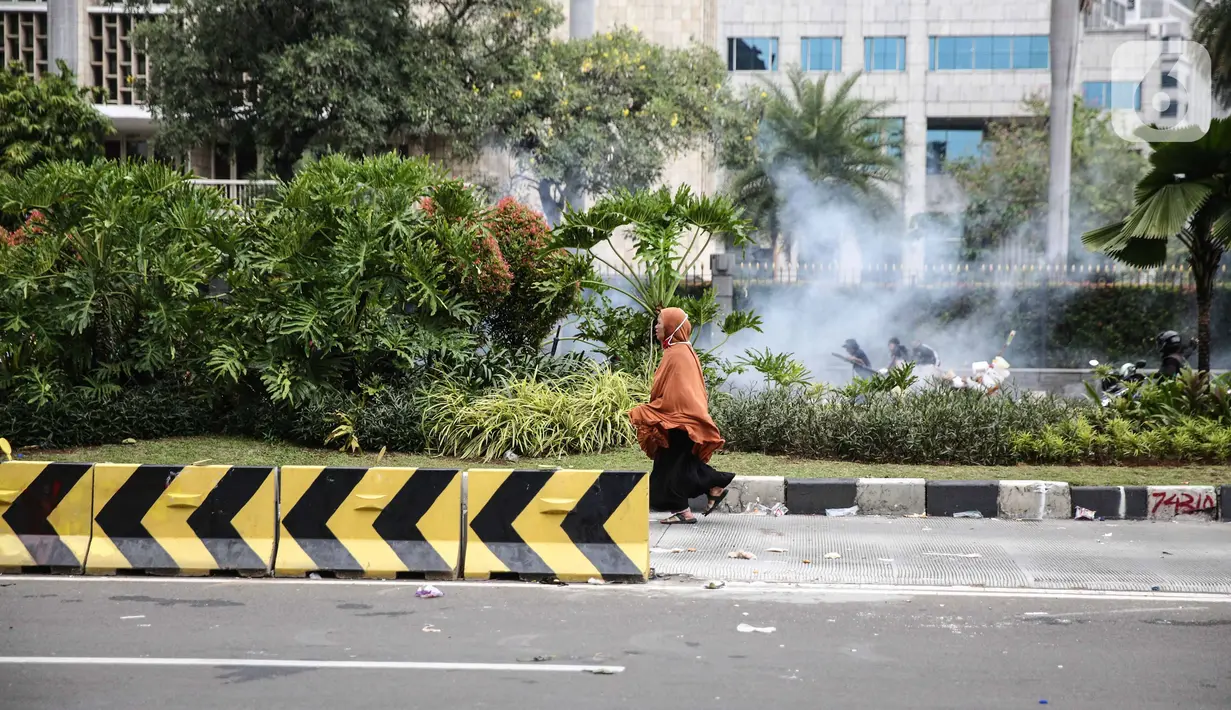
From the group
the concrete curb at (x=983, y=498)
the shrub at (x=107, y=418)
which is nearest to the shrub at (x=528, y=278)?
the shrub at (x=107, y=418)

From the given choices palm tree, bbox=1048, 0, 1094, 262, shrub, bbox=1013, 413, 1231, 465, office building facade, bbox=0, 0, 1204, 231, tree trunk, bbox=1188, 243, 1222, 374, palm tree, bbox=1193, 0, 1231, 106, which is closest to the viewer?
shrub, bbox=1013, 413, 1231, 465

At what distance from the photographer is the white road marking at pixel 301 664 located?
5434 millimetres

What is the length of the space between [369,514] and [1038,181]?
35.2m

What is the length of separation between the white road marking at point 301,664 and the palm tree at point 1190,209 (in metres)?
8.40

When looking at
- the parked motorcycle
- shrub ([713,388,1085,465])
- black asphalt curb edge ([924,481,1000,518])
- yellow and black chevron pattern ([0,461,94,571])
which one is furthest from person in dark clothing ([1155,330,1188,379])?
yellow and black chevron pattern ([0,461,94,571])

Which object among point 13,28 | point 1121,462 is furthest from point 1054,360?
point 13,28

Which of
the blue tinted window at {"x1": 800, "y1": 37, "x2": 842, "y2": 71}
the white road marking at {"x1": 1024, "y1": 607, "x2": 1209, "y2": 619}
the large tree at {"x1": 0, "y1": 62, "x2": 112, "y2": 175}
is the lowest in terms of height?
the white road marking at {"x1": 1024, "y1": 607, "x2": 1209, "y2": 619}

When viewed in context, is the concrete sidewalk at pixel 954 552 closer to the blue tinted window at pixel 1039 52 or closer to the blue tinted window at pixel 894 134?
the blue tinted window at pixel 894 134

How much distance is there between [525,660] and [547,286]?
6.61 m

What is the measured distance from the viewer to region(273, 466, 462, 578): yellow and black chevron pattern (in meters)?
7.39

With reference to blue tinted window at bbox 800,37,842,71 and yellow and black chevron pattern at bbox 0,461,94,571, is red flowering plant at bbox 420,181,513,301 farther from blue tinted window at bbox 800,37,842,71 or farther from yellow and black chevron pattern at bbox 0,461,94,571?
blue tinted window at bbox 800,37,842,71

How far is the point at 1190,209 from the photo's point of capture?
11.5 meters

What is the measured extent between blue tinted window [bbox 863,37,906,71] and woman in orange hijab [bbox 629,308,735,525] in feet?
126

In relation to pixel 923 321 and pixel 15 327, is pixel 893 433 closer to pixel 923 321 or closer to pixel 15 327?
pixel 15 327
